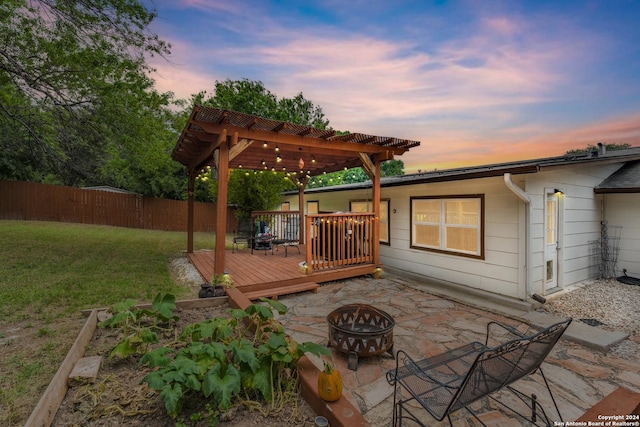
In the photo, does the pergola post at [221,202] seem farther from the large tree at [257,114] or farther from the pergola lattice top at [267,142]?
the large tree at [257,114]

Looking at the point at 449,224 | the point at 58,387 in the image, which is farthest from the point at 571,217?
the point at 58,387

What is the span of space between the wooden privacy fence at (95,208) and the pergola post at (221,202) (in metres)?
12.5

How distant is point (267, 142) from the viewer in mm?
5109

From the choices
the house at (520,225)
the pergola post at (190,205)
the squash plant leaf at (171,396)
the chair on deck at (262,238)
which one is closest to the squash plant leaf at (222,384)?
the squash plant leaf at (171,396)

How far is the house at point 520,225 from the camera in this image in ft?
15.2

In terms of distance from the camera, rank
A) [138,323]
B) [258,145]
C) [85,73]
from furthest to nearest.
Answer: [85,73] → [258,145] → [138,323]

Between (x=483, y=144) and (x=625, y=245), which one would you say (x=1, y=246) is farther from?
(x=483, y=144)

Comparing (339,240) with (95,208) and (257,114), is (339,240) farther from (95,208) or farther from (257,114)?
(257,114)

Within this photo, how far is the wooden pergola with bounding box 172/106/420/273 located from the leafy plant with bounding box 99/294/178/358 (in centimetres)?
161

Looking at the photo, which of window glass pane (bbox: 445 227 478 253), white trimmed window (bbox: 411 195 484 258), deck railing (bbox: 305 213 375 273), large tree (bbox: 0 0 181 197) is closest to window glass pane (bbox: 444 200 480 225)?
white trimmed window (bbox: 411 195 484 258)

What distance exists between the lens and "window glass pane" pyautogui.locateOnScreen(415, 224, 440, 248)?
19.3 feet

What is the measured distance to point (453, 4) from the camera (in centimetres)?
623

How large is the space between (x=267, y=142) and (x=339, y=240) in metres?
2.37

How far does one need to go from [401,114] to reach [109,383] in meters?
11.5
